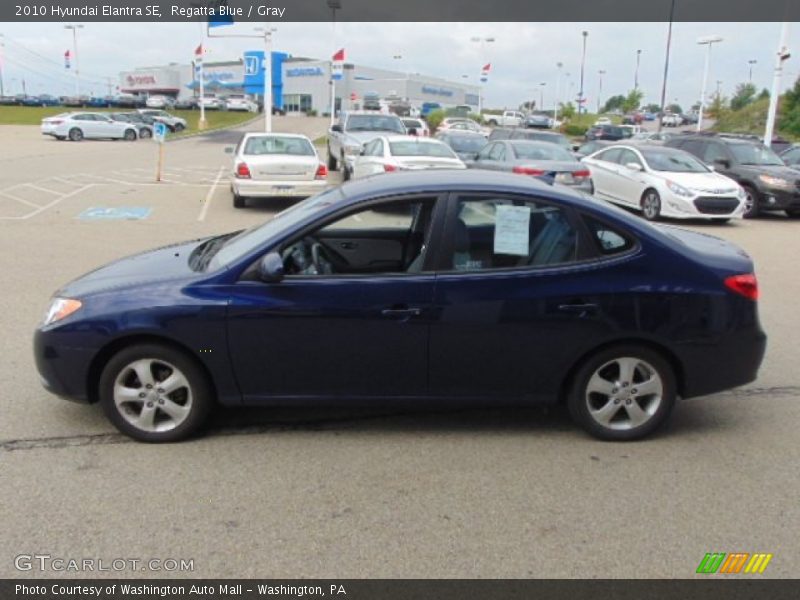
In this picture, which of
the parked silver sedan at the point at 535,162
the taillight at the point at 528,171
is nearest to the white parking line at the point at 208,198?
the parked silver sedan at the point at 535,162

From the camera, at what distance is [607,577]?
3.08 meters

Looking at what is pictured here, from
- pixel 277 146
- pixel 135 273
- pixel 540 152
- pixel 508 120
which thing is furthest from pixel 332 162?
pixel 508 120

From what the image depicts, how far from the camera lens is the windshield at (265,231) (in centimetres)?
432

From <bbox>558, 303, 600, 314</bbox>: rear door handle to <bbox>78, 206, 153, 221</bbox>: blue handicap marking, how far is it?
35.1 feet

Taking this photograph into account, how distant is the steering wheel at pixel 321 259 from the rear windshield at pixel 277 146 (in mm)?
10806

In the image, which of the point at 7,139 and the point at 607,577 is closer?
the point at 607,577

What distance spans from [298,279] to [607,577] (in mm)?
2252

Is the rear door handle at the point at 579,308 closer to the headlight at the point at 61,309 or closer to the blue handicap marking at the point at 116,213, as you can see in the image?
the headlight at the point at 61,309

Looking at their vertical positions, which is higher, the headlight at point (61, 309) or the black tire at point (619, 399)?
the headlight at point (61, 309)

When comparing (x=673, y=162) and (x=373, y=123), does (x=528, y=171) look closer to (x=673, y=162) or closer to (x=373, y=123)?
(x=673, y=162)

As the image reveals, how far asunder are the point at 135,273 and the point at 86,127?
38855 mm

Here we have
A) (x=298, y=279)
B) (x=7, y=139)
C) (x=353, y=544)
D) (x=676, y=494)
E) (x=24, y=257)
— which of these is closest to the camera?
(x=353, y=544)

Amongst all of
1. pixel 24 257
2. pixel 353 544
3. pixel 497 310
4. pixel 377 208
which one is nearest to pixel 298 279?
pixel 377 208

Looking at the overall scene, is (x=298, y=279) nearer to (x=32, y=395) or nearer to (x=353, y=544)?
(x=353, y=544)
